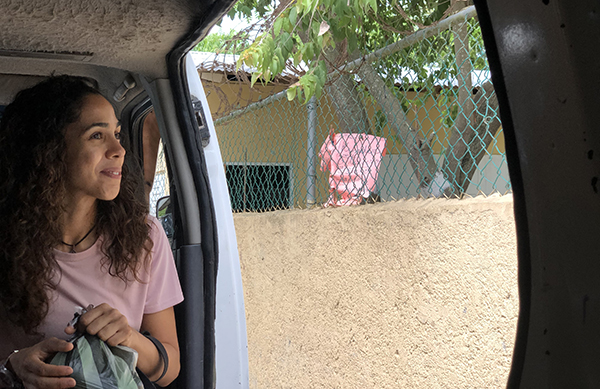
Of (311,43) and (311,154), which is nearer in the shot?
(311,43)

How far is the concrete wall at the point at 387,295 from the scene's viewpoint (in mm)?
2646

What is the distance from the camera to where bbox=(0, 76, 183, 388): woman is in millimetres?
1768

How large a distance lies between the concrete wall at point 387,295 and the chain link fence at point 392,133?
0.19 m

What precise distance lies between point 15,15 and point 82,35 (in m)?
0.24

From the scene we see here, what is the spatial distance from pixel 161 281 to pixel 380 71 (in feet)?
7.52

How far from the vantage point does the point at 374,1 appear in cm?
A: 280

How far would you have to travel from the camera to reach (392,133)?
394cm

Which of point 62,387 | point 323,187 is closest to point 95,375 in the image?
point 62,387

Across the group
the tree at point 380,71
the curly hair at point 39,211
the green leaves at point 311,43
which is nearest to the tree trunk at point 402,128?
the tree at point 380,71

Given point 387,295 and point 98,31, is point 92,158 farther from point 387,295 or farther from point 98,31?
point 387,295

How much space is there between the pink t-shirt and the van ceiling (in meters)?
0.68

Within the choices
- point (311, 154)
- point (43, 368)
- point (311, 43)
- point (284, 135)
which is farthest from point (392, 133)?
point (43, 368)

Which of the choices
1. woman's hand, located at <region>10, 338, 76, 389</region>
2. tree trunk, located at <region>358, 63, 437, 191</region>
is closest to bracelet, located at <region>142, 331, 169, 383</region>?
woman's hand, located at <region>10, 338, 76, 389</region>

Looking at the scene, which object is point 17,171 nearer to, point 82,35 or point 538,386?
point 82,35
